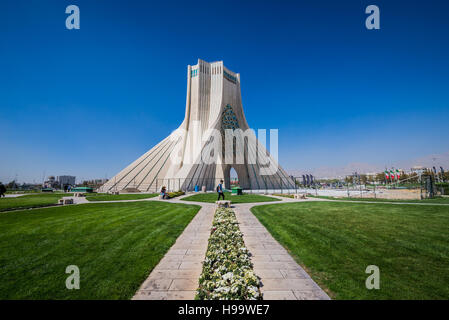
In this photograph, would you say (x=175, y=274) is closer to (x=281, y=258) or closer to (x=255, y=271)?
(x=255, y=271)

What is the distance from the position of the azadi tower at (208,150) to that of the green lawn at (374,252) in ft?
69.7

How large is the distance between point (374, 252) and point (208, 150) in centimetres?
2529

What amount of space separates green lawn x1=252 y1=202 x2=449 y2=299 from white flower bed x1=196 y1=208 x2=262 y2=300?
51.3 inches

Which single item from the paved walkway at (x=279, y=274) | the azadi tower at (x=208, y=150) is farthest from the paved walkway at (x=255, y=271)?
the azadi tower at (x=208, y=150)

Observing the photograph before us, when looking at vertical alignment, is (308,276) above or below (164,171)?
below

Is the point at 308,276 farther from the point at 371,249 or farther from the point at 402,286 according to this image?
the point at 371,249

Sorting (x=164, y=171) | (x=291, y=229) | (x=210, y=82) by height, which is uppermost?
(x=210, y=82)

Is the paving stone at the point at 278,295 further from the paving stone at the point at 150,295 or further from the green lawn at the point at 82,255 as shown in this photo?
the green lawn at the point at 82,255

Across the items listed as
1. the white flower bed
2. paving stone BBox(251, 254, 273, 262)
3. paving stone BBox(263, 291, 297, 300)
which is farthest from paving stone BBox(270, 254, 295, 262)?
paving stone BBox(263, 291, 297, 300)

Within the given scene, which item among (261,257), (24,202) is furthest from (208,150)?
(261,257)
